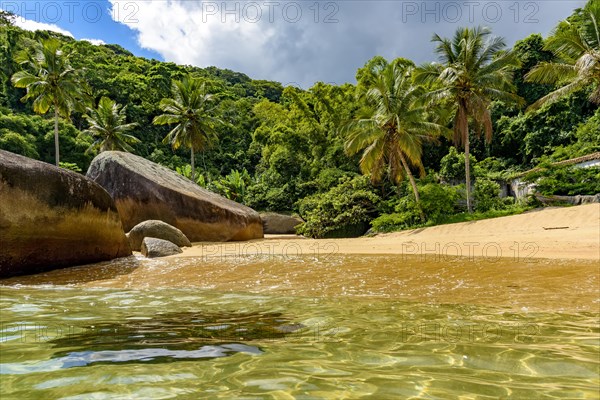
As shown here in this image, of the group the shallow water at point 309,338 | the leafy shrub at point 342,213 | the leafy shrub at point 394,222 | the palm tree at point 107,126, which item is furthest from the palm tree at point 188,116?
the shallow water at point 309,338

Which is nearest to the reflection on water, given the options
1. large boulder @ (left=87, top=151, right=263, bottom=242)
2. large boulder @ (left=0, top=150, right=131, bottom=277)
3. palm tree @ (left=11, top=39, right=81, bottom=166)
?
large boulder @ (left=0, top=150, right=131, bottom=277)

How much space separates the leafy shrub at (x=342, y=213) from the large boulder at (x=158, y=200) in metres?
6.81

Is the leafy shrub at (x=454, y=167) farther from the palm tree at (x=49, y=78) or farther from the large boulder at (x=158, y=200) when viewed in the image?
the palm tree at (x=49, y=78)

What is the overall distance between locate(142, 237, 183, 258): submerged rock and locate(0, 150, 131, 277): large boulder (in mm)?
981

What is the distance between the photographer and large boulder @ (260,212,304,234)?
25312 millimetres

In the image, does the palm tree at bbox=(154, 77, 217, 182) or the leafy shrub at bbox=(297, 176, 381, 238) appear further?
the palm tree at bbox=(154, 77, 217, 182)

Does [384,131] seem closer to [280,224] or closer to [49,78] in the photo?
[280,224]

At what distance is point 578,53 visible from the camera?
17.5m

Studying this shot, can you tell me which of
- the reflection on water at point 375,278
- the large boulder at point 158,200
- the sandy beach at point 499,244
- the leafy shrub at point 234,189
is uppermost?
the leafy shrub at point 234,189

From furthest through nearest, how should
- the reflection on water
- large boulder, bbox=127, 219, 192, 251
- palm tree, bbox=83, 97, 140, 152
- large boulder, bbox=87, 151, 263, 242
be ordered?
palm tree, bbox=83, 97, 140, 152
large boulder, bbox=87, 151, 263, 242
large boulder, bbox=127, 219, 192, 251
the reflection on water

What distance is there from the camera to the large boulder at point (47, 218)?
23.5 ft

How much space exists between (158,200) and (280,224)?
1249 cm

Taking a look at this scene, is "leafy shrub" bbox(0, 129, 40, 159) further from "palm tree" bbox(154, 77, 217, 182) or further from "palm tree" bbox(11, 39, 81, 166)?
"palm tree" bbox(154, 77, 217, 182)

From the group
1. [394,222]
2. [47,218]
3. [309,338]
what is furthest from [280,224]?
[309,338]
